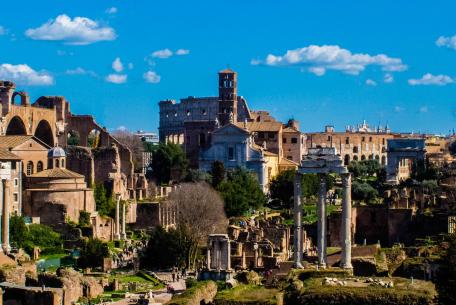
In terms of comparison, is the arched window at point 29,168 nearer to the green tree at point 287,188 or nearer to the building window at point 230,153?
the green tree at point 287,188

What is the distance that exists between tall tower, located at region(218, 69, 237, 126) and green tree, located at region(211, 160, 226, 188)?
741 inches

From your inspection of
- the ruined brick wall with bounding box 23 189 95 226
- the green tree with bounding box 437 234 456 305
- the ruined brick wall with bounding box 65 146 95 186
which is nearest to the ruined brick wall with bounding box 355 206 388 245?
the ruined brick wall with bounding box 23 189 95 226

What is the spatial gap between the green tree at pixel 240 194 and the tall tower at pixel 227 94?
67.2ft

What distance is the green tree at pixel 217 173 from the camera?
67250 mm

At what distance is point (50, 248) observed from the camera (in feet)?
151

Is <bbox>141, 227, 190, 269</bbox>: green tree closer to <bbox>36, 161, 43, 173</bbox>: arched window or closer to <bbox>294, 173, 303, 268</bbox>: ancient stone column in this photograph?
<bbox>294, 173, 303, 268</bbox>: ancient stone column

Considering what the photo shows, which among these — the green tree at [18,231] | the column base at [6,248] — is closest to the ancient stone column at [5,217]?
the column base at [6,248]

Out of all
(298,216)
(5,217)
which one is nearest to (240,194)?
(5,217)

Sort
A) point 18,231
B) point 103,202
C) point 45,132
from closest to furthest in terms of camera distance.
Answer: point 18,231, point 103,202, point 45,132

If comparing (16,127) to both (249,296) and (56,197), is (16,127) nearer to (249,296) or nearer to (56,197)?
(56,197)

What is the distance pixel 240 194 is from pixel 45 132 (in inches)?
636

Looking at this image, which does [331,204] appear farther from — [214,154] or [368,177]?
[368,177]

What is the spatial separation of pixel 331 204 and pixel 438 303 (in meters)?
36.9

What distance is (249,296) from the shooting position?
95.0ft
